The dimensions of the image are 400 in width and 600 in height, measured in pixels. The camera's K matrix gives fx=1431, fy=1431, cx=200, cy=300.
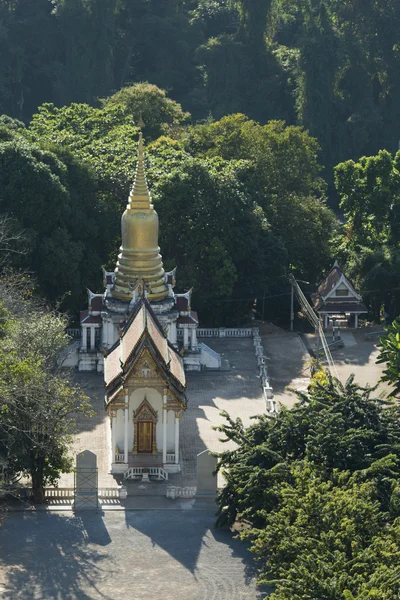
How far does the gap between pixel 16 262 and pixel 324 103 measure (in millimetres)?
38995

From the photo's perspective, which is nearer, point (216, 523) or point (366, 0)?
point (216, 523)

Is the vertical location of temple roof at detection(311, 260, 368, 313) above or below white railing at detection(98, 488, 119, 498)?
above

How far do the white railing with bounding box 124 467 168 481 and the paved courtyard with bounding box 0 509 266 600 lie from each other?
3.06 metres

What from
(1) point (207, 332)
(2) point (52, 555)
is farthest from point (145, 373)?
(1) point (207, 332)

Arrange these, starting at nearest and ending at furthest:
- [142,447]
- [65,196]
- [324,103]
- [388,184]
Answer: [142,447], [65,196], [388,184], [324,103]

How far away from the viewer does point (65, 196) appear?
6600 centimetres

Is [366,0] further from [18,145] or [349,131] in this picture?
[18,145]

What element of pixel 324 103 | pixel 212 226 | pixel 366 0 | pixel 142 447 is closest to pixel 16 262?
pixel 212 226

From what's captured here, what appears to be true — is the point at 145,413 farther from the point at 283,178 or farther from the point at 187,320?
the point at 283,178

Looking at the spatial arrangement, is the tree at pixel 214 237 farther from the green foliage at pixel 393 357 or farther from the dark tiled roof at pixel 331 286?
the green foliage at pixel 393 357

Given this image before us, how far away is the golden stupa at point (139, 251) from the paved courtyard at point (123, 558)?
15.6 m

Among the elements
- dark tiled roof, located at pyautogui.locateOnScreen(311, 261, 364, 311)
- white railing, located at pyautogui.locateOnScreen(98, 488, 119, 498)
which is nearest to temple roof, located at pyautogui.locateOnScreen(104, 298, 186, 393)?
white railing, located at pyautogui.locateOnScreen(98, 488, 119, 498)

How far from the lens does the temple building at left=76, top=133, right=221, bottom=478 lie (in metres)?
49.6

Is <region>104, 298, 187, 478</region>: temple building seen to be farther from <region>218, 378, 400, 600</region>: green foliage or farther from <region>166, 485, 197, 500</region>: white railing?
<region>218, 378, 400, 600</region>: green foliage
